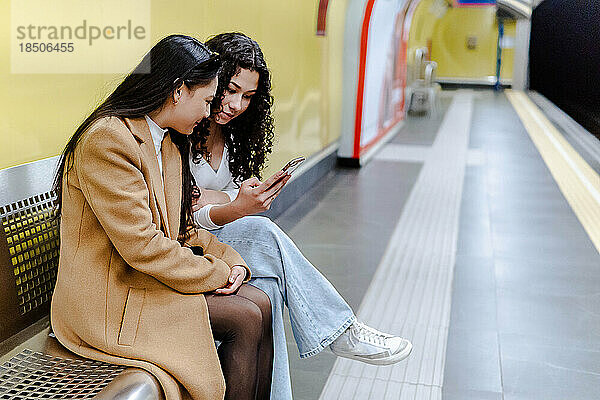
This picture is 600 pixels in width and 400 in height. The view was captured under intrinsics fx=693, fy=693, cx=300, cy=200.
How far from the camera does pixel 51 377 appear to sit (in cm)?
157

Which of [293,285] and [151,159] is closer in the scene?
[151,159]

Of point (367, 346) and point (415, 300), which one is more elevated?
point (367, 346)

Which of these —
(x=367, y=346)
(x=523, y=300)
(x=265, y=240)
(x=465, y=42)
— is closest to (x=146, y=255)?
(x=265, y=240)

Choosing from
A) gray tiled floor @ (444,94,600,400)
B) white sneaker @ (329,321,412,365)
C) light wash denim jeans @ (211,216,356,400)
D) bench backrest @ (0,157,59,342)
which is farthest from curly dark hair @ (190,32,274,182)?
gray tiled floor @ (444,94,600,400)

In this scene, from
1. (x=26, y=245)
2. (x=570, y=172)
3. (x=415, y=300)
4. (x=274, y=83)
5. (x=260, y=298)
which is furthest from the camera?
(x=570, y=172)

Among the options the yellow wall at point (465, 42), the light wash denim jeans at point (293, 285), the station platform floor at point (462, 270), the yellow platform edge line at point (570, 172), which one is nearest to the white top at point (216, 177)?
the light wash denim jeans at point (293, 285)

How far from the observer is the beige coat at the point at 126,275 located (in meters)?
1.58

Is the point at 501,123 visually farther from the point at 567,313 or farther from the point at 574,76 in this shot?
the point at 567,313

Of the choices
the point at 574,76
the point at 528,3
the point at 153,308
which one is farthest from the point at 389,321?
the point at 528,3

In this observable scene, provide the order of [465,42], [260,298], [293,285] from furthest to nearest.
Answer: [465,42] → [293,285] → [260,298]

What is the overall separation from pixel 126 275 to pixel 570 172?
667 centimetres

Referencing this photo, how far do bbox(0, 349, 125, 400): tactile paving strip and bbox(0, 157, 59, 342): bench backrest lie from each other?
0.14 m

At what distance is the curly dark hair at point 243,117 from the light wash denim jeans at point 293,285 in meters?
0.28

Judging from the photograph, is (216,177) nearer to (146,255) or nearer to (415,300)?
(146,255)
